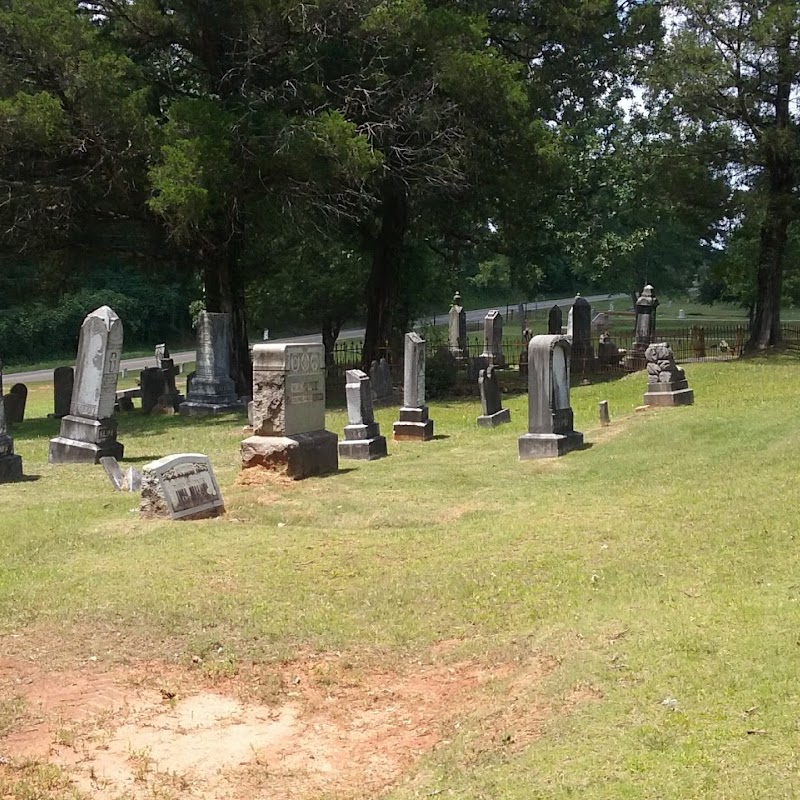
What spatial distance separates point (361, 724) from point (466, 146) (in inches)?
718

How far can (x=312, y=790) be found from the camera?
4895mm

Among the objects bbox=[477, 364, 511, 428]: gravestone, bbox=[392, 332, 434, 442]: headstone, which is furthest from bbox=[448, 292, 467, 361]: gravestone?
bbox=[392, 332, 434, 442]: headstone

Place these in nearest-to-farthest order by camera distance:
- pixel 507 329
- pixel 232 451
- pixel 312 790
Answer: pixel 312 790 → pixel 232 451 → pixel 507 329

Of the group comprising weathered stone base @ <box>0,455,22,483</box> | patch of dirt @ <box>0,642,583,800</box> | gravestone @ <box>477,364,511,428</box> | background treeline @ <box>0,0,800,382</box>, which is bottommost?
patch of dirt @ <box>0,642,583,800</box>

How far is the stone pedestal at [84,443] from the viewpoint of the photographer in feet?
48.1

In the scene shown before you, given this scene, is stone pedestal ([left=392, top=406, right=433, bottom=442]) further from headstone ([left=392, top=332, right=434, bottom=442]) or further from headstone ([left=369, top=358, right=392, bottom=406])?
headstone ([left=369, top=358, right=392, bottom=406])

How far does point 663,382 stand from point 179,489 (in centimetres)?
1046

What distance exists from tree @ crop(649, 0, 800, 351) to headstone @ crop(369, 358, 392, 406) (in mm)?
10529

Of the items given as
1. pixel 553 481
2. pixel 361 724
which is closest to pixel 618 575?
pixel 361 724

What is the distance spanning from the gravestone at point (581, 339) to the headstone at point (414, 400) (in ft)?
34.8

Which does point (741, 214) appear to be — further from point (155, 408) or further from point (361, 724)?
point (361, 724)

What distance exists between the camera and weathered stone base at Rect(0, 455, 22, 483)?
13039mm

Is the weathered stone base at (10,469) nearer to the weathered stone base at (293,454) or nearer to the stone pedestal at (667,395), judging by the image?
the weathered stone base at (293,454)

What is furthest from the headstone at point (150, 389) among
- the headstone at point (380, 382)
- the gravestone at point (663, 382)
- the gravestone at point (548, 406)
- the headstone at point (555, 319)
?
the headstone at point (555, 319)
